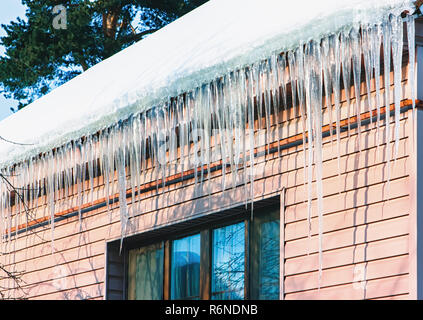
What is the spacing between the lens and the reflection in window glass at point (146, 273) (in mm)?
7742

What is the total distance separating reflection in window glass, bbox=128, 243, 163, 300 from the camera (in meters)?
7.74

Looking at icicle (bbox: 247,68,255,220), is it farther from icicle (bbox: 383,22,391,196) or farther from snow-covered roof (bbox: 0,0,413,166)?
icicle (bbox: 383,22,391,196)

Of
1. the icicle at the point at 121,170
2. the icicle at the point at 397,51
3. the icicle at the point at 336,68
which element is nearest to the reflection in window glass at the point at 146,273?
the icicle at the point at 121,170

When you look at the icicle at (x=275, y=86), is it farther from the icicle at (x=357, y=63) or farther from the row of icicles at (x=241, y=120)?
the icicle at (x=357, y=63)

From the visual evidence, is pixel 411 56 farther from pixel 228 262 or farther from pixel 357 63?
pixel 228 262

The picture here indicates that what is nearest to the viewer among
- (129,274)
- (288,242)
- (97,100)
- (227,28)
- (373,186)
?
(373,186)

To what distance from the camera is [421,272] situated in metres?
5.18

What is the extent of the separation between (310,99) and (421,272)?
1.40m

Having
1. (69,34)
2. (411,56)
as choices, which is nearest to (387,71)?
(411,56)

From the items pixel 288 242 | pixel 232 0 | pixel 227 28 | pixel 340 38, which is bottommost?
pixel 288 242

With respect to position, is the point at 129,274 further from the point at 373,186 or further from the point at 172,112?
the point at 373,186

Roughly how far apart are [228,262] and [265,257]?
1.56 feet

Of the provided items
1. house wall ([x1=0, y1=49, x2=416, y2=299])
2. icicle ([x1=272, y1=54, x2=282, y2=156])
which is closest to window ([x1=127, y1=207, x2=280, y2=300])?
house wall ([x1=0, y1=49, x2=416, y2=299])
